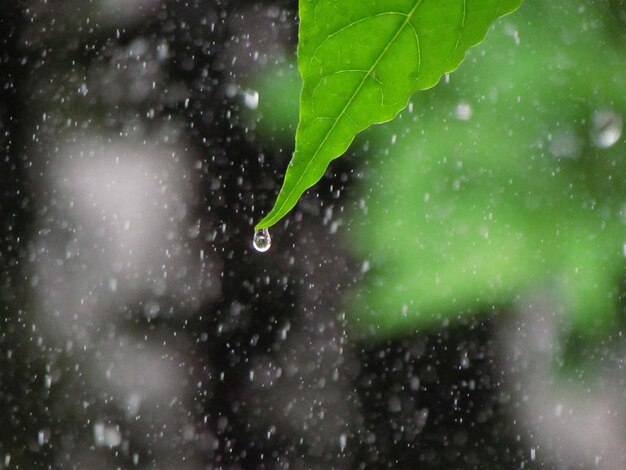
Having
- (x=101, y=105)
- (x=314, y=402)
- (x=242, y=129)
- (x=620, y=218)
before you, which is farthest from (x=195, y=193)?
(x=620, y=218)

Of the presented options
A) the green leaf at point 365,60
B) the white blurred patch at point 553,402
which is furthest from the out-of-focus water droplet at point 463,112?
the green leaf at point 365,60

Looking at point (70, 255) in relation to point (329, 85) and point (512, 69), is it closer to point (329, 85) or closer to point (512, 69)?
point (512, 69)

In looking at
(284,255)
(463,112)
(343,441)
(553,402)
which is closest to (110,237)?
(284,255)

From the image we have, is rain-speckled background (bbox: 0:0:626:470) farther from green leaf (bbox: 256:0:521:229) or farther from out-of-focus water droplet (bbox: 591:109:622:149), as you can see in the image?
green leaf (bbox: 256:0:521:229)

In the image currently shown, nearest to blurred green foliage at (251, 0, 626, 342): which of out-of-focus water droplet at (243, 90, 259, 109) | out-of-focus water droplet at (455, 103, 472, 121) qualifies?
out-of-focus water droplet at (455, 103, 472, 121)

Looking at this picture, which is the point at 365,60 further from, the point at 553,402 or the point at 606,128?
the point at 553,402
